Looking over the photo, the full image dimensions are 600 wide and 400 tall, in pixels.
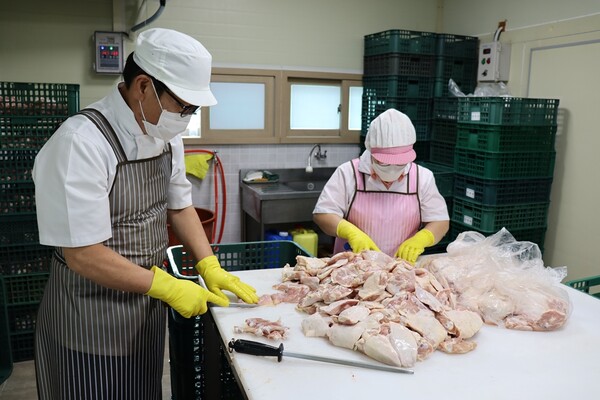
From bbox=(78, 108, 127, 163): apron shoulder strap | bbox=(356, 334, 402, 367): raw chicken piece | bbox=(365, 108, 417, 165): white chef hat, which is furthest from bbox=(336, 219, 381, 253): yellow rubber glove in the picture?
bbox=(78, 108, 127, 163): apron shoulder strap

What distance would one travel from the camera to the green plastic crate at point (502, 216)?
11.5 ft

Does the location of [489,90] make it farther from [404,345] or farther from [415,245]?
[404,345]

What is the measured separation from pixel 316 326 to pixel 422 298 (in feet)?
1.22

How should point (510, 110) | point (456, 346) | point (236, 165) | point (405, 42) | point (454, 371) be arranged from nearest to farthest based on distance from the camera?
point (454, 371)
point (456, 346)
point (510, 110)
point (405, 42)
point (236, 165)

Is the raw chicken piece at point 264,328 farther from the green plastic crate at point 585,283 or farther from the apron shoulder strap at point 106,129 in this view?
the green plastic crate at point 585,283

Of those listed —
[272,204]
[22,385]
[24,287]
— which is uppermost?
[272,204]

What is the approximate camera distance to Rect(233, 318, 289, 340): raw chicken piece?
149 cm

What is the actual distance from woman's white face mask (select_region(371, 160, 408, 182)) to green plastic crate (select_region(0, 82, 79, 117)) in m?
1.88

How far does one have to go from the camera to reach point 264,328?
1508 mm

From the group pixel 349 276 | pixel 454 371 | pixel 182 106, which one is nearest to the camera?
pixel 454 371

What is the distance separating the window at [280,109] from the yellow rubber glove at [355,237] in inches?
89.0

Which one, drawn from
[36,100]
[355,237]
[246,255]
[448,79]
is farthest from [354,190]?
[448,79]

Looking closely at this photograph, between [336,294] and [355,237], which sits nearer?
[336,294]

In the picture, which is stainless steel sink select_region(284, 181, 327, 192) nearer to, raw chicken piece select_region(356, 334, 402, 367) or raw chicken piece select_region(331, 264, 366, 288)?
raw chicken piece select_region(331, 264, 366, 288)
